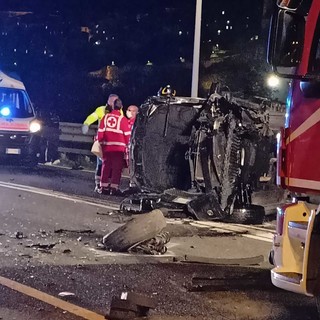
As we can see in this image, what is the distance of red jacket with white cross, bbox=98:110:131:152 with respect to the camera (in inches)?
461

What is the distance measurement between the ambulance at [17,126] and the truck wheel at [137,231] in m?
9.53

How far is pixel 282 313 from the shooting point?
17.5ft

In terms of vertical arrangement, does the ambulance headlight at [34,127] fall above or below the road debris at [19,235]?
above

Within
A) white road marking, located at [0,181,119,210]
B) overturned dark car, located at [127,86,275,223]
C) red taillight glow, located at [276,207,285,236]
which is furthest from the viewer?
white road marking, located at [0,181,119,210]

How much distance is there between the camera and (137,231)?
7309 millimetres

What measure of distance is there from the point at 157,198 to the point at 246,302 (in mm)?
4170

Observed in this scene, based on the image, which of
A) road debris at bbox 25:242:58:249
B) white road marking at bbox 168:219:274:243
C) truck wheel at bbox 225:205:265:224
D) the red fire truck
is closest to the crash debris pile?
road debris at bbox 25:242:58:249

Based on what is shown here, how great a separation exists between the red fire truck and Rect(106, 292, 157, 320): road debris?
1059mm

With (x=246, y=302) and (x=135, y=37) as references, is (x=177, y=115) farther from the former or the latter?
(x=135, y=37)

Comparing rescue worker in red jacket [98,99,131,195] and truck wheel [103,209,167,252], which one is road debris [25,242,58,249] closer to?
truck wheel [103,209,167,252]

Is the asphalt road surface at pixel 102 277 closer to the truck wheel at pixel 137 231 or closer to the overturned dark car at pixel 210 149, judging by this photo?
the truck wheel at pixel 137 231

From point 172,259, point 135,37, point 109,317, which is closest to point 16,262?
point 172,259

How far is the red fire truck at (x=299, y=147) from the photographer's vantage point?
426 cm

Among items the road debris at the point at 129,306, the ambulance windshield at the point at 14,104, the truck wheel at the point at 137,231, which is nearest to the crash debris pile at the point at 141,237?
the truck wheel at the point at 137,231
